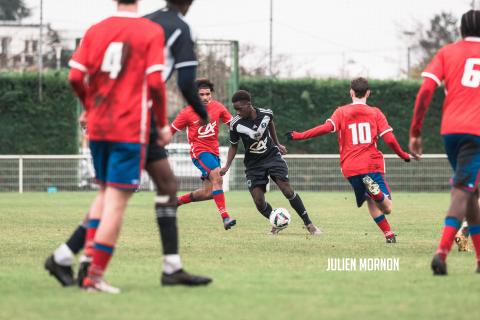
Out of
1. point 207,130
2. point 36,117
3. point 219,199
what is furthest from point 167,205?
point 36,117

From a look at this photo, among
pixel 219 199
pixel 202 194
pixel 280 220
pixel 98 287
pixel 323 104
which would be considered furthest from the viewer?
pixel 323 104

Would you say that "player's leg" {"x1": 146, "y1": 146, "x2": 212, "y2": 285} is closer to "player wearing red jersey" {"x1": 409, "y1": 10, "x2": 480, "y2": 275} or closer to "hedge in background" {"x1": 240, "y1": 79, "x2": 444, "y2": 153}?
"player wearing red jersey" {"x1": 409, "y1": 10, "x2": 480, "y2": 275}

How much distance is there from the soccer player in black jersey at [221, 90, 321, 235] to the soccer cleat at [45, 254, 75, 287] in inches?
278

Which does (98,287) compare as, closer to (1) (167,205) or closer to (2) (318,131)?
(1) (167,205)

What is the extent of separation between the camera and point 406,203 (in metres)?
23.3

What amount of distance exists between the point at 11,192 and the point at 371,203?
1815 cm

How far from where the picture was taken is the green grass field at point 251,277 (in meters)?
6.41

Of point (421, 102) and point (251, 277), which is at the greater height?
point (421, 102)

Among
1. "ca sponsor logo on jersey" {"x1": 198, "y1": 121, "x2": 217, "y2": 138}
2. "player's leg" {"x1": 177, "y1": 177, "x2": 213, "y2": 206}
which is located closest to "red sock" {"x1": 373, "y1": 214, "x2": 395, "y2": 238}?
"ca sponsor logo on jersey" {"x1": 198, "y1": 121, "x2": 217, "y2": 138}

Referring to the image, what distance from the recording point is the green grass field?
641 centimetres

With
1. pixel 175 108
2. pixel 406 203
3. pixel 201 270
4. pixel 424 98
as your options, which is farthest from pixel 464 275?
pixel 175 108

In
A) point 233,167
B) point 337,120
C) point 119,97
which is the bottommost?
point 233,167

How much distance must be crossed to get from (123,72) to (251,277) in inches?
78.0

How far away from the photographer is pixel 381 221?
12734mm
